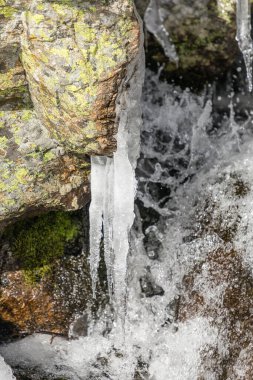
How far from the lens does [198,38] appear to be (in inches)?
201

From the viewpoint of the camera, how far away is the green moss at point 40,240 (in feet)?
14.0

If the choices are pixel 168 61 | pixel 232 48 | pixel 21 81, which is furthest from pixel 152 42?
pixel 21 81

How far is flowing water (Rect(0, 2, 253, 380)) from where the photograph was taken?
150 inches

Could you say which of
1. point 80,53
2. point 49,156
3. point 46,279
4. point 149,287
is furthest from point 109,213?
point 80,53

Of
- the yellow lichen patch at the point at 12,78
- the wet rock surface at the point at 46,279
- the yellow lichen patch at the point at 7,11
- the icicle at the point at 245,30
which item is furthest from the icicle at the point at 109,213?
the icicle at the point at 245,30

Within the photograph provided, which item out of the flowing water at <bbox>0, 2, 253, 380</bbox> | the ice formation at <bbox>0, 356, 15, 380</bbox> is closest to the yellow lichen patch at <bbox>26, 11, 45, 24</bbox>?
the flowing water at <bbox>0, 2, 253, 380</bbox>

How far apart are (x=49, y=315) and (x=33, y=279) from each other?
12.9 inches

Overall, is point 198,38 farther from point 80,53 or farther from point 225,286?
point 225,286

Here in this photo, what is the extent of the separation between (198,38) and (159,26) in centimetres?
39

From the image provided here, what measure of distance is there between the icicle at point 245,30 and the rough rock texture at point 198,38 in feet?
1.11

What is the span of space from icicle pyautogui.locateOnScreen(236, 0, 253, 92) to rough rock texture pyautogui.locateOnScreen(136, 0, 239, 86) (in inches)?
13.3

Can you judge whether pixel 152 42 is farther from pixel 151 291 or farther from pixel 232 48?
pixel 151 291

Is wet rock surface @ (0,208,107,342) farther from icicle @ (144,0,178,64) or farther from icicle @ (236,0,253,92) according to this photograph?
icicle @ (236,0,253,92)

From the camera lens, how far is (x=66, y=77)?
3160mm
